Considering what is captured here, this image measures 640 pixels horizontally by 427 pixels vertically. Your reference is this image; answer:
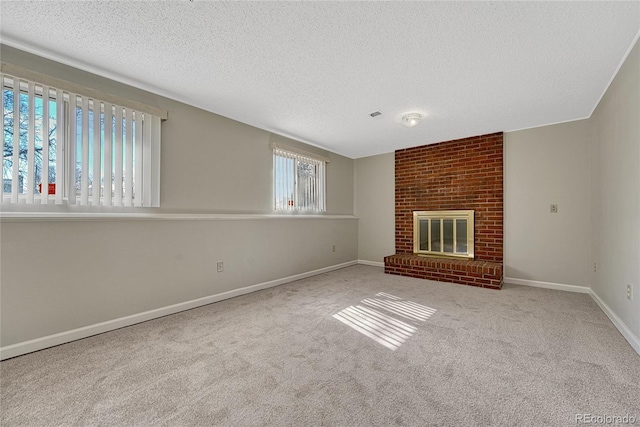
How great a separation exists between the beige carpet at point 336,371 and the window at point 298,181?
1.83 m

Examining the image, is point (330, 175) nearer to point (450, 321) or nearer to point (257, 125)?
point (257, 125)

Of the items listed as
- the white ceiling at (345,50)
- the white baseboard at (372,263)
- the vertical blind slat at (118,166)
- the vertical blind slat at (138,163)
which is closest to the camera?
the white ceiling at (345,50)

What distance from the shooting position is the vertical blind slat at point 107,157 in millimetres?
2309

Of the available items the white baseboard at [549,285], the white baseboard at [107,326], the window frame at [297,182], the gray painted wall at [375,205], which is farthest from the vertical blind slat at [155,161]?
the white baseboard at [549,285]

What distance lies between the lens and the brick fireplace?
12.9 ft

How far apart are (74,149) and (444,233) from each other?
4.73 m

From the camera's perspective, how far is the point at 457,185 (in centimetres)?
433

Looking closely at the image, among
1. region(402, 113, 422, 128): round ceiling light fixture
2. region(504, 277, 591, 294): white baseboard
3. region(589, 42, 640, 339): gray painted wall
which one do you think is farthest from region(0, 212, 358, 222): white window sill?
region(504, 277, 591, 294): white baseboard

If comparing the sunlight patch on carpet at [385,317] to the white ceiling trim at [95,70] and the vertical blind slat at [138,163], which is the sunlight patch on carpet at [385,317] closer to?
the vertical blind slat at [138,163]

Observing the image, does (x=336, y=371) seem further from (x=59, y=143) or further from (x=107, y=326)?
(x=59, y=143)

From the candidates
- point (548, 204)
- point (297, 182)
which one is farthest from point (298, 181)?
point (548, 204)

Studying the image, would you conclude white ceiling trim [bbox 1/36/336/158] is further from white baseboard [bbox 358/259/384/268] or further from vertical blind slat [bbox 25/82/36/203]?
white baseboard [bbox 358/259/384/268]

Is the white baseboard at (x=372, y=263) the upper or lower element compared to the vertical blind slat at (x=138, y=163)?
lower

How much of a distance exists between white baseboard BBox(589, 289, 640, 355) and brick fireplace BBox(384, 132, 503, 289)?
3.08 feet
